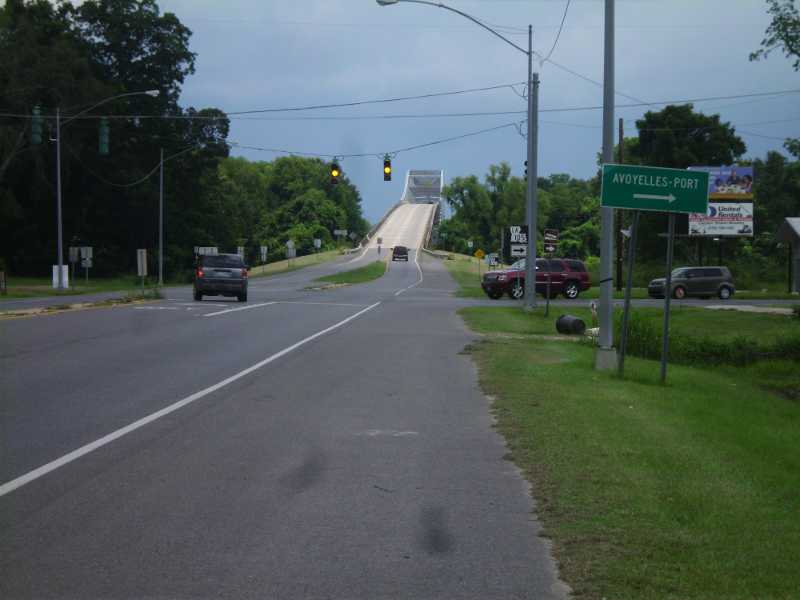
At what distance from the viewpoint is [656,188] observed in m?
14.9

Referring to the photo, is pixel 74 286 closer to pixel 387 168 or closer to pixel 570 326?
pixel 387 168

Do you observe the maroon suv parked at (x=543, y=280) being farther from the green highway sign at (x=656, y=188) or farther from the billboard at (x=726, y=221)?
the green highway sign at (x=656, y=188)

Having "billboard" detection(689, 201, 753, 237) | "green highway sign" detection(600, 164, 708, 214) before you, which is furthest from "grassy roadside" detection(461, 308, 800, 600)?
"billboard" detection(689, 201, 753, 237)

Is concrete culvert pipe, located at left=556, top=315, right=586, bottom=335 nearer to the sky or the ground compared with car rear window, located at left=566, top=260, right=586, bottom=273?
nearer to the ground

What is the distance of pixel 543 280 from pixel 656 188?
110ft

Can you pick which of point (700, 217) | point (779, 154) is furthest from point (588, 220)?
point (700, 217)

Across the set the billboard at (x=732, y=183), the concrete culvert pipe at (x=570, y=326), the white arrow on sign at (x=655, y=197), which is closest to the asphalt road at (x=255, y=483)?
the white arrow on sign at (x=655, y=197)

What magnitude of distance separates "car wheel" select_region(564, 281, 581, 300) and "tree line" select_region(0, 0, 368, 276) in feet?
98.5

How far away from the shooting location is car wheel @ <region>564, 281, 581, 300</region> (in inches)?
1943

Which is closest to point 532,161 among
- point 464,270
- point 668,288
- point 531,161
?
point 531,161

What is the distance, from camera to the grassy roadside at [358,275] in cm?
7744

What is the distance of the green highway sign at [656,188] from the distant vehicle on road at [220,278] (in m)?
25.4

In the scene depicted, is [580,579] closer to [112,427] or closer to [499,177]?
[112,427]

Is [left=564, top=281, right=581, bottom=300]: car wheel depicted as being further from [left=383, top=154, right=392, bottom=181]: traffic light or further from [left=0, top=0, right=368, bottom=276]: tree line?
[left=0, top=0, right=368, bottom=276]: tree line
